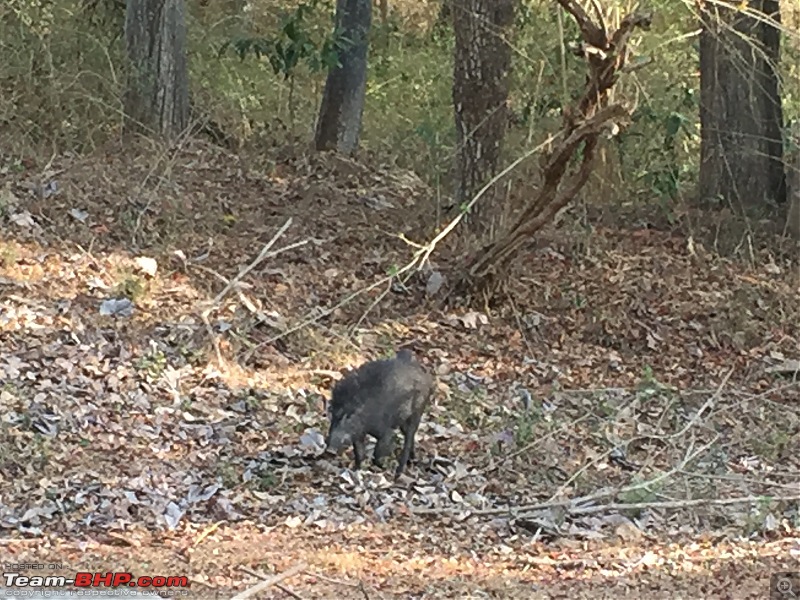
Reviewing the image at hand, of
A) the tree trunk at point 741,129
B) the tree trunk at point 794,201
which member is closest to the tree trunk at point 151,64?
the tree trunk at point 741,129

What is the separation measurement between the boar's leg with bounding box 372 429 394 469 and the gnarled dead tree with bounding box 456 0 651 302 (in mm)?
2735

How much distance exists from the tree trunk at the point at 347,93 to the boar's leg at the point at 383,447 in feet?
20.5

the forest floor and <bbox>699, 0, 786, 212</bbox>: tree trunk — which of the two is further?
<bbox>699, 0, 786, 212</bbox>: tree trunk

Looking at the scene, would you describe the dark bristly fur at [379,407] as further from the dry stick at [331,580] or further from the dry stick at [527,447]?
the dry stick at [331,580]

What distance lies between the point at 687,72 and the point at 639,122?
3.31ft

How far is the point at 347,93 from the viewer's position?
12.9 meters

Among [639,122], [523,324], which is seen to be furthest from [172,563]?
[639,122]

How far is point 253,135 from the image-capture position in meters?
12.6

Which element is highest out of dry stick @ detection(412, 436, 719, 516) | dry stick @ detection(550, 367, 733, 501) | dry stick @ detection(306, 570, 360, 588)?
dry stick @ detection(306, 570, 360, 588)

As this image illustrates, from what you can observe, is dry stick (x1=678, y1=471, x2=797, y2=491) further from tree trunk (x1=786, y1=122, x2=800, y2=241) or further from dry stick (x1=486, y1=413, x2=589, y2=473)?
tree trunk (x1=786, y1=122, x2=800, y2=241)

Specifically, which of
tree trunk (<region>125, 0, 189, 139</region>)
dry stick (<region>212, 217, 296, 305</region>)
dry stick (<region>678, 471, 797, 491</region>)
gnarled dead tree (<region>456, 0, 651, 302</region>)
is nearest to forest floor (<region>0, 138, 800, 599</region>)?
dry stick (<region>678, 471, 797, 491</region>)

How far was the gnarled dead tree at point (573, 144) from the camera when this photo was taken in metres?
7.92

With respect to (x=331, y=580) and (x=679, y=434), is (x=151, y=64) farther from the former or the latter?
(x=331, y=580)

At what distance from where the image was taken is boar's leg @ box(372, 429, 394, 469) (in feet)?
22.6
